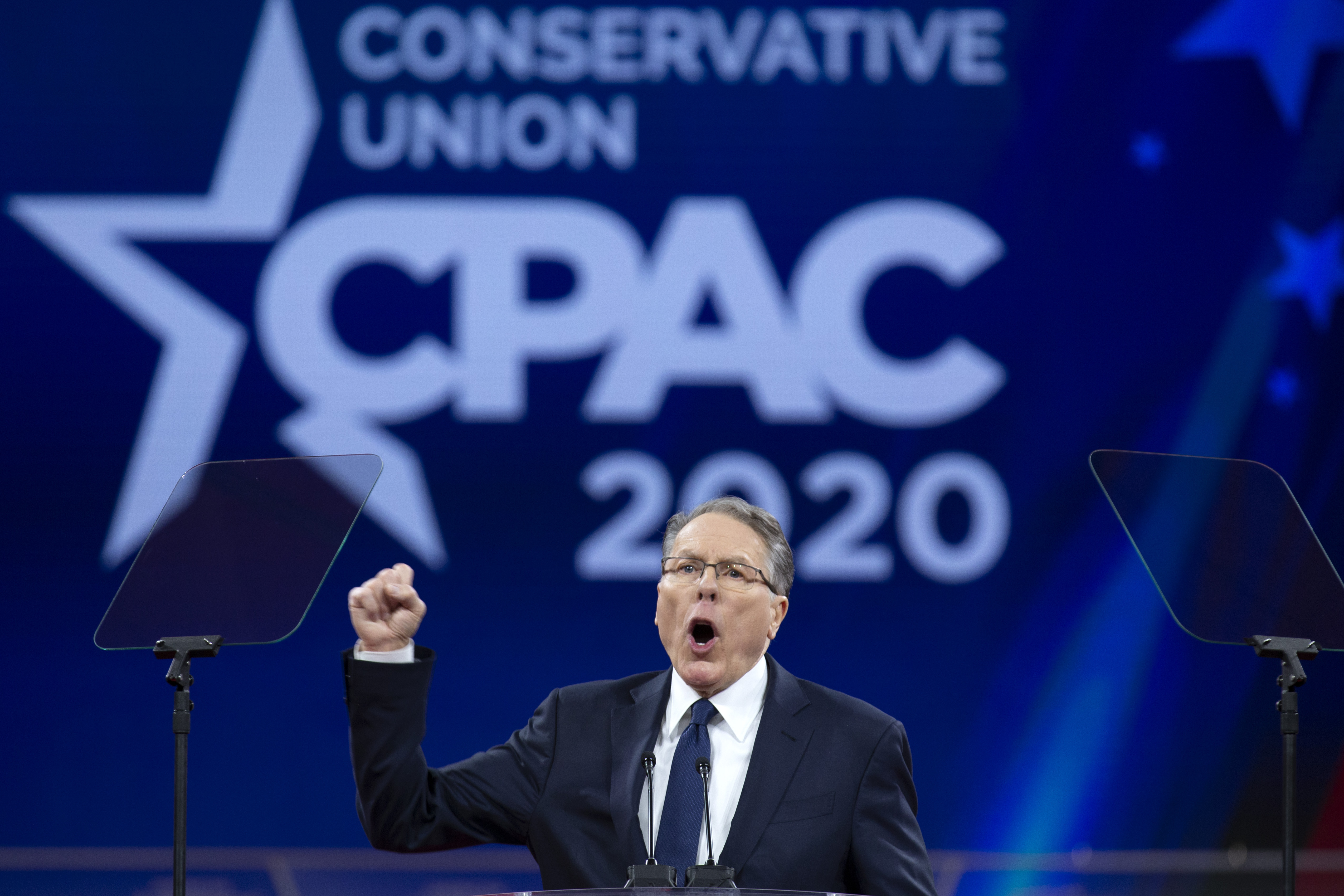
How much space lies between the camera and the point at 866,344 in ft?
13.1

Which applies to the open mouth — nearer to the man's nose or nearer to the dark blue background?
the man's nose

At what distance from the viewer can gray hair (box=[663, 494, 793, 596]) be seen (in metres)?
2.28

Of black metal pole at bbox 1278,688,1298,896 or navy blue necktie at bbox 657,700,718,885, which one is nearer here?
navy blue necktie at bbox 657,700,718,885

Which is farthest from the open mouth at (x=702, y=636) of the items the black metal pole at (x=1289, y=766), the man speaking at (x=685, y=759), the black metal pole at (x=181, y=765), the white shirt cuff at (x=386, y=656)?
the black metal pole at (x=1289, y=766)

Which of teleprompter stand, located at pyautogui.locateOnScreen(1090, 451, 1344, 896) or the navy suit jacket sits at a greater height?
teleprompter stand, located at pyautogui.locateOnScreen(1090, 451, 1344, 896)

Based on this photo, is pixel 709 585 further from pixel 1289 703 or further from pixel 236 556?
pixel 1289 703

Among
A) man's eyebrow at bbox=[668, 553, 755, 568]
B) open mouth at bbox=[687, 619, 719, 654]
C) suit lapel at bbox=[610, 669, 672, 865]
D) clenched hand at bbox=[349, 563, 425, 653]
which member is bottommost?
suit lapel at bbox=[610, 669, 672, 865]

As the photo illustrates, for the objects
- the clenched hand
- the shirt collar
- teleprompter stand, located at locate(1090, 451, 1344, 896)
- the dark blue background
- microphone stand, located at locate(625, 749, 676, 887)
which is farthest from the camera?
the dark blue background

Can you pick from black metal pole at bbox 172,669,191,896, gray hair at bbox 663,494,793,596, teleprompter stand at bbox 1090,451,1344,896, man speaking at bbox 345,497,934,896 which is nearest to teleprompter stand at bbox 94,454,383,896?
black metal pole at bbox 172,669,191,896

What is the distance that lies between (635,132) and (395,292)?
88cm

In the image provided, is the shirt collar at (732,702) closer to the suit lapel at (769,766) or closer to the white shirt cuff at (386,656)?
the suit lapel at (769,766)

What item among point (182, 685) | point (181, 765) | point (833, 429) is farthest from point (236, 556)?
point (833, 429)

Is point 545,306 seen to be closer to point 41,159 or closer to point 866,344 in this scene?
point 866,344

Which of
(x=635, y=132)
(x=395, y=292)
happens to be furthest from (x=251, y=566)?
(x=635, y=132)
